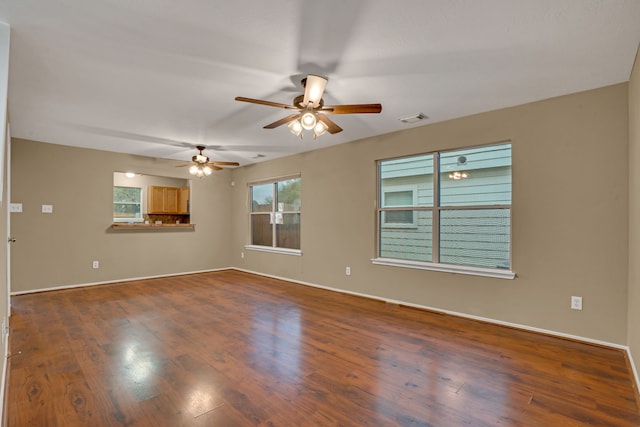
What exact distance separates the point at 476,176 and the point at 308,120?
230 cm

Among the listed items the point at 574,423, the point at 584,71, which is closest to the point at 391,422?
the point at 574,423

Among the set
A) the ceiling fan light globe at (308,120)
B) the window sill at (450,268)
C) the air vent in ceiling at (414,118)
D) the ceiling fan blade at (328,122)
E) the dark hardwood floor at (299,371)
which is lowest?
the dark hardwood floor at (299,371)

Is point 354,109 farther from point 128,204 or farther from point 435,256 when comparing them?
point 128,204

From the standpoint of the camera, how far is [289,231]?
6.45m

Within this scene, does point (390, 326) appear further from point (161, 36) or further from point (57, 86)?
point (57, 86)

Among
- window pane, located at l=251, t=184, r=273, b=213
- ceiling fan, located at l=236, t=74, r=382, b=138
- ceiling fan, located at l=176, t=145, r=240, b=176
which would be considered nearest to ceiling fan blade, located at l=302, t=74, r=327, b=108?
ceiling fan, located at l=236, t=74, r=382, b=138

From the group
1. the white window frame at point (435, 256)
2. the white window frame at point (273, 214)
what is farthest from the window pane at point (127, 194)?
the white window frame at point (435, 256)

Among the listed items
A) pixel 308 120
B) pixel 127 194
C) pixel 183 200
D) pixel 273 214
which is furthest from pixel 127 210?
pixel 308 120

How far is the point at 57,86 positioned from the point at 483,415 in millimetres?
4436

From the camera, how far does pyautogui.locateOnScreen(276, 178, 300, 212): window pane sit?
6270mm

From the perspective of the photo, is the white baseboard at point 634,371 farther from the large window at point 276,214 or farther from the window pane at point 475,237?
the large window at point 276,214

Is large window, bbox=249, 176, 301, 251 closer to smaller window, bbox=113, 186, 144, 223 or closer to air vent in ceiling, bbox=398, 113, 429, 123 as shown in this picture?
air vent in ceiling, bbox=398, 113, 429, 123

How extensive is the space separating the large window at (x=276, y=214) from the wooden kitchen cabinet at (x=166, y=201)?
5.67 ft

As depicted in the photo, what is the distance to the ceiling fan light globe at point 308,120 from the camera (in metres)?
2.90
